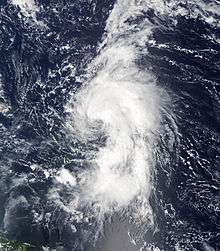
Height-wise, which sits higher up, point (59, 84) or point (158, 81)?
point (158, 81)

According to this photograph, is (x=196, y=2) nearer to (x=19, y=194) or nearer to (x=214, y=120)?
(x=214, y=120)

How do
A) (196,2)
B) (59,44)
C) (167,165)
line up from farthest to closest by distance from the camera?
(59,44), (196,2), (167,165)

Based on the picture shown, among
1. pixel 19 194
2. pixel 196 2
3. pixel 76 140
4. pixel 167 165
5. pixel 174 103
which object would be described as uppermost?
pixel 196 2

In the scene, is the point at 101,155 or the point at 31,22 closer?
the point at 101,155

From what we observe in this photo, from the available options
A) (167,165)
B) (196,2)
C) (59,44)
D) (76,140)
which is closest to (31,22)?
(59,44)

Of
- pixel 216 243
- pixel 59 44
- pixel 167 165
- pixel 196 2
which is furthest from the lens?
pixel 59 44

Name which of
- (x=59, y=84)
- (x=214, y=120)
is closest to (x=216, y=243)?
(x=214, y=120)
